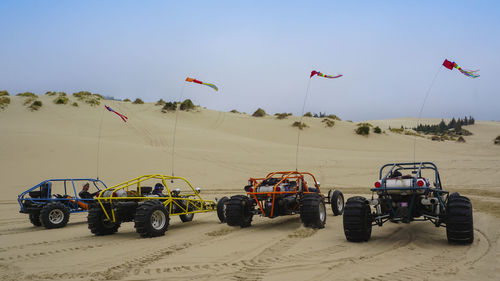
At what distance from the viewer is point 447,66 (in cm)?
982

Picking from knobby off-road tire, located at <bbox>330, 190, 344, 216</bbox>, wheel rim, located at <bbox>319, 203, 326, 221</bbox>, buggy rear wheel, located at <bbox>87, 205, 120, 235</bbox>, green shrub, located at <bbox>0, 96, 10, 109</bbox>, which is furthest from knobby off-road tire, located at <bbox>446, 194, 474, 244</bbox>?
green shrub, located at <bbox>0, 96, 10, 109</bbox>

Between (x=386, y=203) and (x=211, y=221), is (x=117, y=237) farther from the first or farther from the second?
(x=386, y=203)

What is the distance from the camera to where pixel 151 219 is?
9.05 metres

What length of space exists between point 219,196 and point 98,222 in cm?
866

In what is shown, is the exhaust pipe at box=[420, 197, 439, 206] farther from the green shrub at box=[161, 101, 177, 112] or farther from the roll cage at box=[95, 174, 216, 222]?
the green shrub at box=[161, 101, 177, 112]

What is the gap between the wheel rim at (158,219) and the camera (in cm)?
933

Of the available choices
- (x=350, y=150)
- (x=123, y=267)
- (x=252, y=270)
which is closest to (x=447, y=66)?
(x=252, y=270)

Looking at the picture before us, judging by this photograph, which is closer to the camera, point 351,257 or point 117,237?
point 351,257

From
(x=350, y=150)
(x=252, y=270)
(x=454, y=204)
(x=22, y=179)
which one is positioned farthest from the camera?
(x=350, y=150)

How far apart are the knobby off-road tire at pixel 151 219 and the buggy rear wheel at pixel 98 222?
1035 mm

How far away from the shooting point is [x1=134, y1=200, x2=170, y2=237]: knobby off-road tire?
8.87 metres

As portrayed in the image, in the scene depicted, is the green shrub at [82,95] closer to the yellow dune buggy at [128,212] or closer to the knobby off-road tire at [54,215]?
the knobby off-road tire at [54,215]

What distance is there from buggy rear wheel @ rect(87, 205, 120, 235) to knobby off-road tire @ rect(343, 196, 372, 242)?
550 cm

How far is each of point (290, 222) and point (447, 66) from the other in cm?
563
